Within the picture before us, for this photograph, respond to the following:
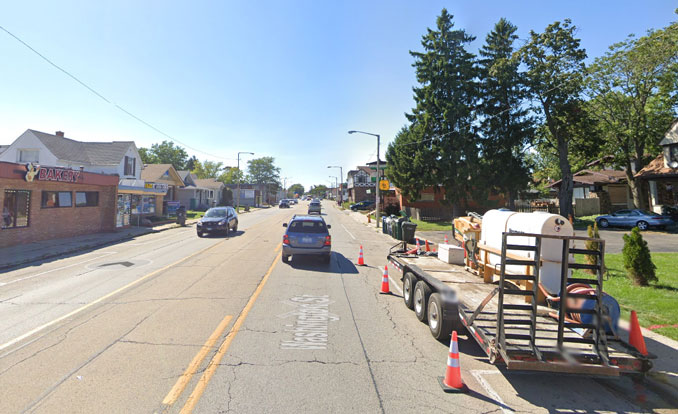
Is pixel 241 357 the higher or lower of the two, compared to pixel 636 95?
lower

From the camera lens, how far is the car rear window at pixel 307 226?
12070mm

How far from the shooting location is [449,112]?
90.8ft

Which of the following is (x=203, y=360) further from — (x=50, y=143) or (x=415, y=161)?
(x=50, y=143)

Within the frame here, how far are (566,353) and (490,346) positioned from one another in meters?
0.84

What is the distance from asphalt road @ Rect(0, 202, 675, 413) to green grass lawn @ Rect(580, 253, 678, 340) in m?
2.19

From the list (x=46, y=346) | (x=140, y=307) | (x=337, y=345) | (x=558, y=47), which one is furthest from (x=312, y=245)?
(x=558, y=47)

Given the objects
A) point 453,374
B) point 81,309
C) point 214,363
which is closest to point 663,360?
point 453,374

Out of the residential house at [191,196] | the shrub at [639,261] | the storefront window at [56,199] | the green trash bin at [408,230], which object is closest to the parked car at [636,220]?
the green trash bin at [408,230]

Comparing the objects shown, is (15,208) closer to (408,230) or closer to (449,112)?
(408,230)

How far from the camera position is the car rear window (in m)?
12.1

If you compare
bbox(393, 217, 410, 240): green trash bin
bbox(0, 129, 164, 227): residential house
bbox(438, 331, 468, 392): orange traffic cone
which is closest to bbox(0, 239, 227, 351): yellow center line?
bbox(438, 331, 468, 392): orange traffic cone

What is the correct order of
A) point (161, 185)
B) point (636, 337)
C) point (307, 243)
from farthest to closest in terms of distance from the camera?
1. point (161, 185)
2. point (307, 243)
3. point (636, 337)

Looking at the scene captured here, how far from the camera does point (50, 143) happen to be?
29.8 m

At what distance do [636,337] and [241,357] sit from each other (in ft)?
17.0
